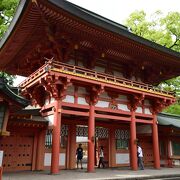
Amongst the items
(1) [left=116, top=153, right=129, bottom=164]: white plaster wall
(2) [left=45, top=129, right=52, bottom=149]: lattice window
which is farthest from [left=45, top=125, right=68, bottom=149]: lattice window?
(1) [left=116, top=153, right=129, bottom=164]: white plaster wall

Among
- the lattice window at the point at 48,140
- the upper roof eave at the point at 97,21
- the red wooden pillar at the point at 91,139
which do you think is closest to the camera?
the upper roof eave at the point at 97,21

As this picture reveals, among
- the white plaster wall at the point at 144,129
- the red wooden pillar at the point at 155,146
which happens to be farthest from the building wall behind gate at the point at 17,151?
the white plaster wall at the point at 144,129

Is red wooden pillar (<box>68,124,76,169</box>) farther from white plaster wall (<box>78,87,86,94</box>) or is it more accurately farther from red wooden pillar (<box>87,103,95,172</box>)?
white plaster wall (<box>78,87,86,94</box>)

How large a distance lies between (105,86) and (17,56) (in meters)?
6.83

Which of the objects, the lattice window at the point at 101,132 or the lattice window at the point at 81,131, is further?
the lattice window at the point at 101,132

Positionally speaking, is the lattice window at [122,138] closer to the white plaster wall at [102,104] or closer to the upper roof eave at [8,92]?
the white plaster wall at [102,104]

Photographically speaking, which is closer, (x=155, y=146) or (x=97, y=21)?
(x=97, y=21)

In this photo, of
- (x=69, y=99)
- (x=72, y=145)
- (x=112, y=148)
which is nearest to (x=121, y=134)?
(x=112, y=148)

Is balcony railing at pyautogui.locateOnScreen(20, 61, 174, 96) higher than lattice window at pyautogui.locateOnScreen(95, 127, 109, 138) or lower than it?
higher

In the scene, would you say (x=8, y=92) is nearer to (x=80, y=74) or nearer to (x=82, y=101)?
(x=80, y=74)

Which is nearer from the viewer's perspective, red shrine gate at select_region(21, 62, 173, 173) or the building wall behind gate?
red shrine gate at select_region(21, 62, 173, 173)

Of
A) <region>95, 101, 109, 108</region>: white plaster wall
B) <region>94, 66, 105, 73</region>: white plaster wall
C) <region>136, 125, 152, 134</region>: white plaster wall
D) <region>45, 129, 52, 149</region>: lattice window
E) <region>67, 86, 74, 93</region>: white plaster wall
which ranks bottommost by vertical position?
<region>45, 129, 52, 149</region>: lattice window

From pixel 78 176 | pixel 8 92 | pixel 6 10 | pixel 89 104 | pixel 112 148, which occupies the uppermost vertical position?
pixel 6 10

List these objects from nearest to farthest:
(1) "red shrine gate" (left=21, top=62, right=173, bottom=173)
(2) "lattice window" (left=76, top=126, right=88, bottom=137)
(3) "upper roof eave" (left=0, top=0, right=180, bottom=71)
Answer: (3) "upper roof eave" (left=0, top=0, right=180, bottom=71) < (1) "red shrine gate" (left=21, top=62, right=173, bottom=173) < (2) "lattice window" (left=76, top=126, right=88, bottom=137)
